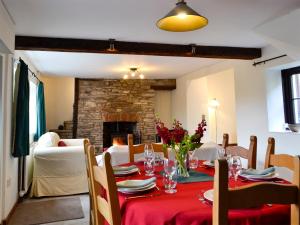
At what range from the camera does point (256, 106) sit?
4.42m

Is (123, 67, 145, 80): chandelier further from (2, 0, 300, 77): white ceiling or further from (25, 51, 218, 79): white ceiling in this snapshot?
(2, 0, 300, 77): white ceiling

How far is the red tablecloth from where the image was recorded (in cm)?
114

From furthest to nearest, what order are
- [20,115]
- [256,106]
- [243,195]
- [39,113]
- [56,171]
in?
1. [39,113]
2. [256,106]
3. [56,171]
4. [20,115]
5. [243,195]

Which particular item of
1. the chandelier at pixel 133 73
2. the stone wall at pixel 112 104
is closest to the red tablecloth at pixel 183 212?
the chandelier at pixel 133 73

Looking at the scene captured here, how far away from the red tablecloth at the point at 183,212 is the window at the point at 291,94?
3.30 metres

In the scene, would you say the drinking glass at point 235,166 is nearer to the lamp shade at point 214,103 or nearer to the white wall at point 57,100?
the lamp shade at point 214,103

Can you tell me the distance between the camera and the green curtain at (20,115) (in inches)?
128

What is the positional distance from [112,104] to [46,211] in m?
4.39

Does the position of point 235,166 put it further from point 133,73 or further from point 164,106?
point 164,106

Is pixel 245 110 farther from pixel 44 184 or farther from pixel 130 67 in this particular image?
pixel 44 184

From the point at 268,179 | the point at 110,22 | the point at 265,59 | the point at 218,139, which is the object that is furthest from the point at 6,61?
the point at 218,139

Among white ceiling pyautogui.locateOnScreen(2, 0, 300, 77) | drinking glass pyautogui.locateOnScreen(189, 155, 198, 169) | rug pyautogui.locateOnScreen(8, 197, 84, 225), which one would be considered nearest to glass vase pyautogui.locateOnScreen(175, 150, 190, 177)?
drinking glass pyautogui.locateOnScreen(189, 155, 198, 169)

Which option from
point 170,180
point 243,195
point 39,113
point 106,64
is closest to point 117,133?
point 39,113

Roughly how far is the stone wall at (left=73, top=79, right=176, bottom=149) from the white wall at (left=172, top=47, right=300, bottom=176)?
9.86 ft
